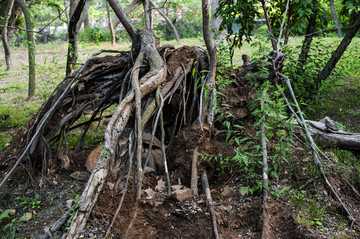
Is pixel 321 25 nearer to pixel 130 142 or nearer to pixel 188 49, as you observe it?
pixel 188 49

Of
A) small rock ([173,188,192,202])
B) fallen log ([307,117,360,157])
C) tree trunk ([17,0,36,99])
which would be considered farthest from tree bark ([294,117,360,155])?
tree trunk ([17,0,36,99])

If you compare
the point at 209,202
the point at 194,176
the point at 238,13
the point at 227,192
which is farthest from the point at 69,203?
the point at 238,13

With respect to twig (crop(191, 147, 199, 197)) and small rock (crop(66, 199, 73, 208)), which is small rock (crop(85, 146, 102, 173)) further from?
twig (crop(191, 147, 199, 197))

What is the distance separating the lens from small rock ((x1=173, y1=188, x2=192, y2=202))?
10.3 feet

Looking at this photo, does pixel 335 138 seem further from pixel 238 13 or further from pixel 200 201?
pixel 238 13

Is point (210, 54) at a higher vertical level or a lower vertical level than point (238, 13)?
lower

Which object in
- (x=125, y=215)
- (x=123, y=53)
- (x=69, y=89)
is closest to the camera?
(x=125, y=215)

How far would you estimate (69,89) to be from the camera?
13.5 ft

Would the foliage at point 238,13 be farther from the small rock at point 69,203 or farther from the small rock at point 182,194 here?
the small rock at point 69,203

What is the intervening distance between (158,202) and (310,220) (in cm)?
149

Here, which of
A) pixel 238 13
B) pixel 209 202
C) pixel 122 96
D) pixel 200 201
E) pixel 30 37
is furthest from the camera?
pixel 30 37

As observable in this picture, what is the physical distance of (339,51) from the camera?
5.72m

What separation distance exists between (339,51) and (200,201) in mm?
4314

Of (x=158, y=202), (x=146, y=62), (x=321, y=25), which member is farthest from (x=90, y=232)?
(x=321, y=25)
